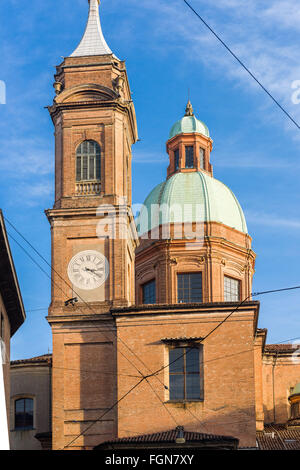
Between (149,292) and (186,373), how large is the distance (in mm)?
12295

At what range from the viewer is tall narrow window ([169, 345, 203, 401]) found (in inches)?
1727

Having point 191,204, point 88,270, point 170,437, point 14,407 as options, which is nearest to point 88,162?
point 88,270

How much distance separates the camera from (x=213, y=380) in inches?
1718

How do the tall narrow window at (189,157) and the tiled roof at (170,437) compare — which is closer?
the tiled roof at (170,437)

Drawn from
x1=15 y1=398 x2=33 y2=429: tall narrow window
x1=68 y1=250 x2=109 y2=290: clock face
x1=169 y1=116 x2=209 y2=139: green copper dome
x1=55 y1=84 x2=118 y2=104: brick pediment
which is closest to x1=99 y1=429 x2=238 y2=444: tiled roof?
x1=68 y1=250 x2=109 y2=290: clock face

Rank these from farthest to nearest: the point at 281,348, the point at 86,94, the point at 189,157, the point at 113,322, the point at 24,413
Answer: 1. the point at 189,157
2. the point at 281,348
3. the point at 24,413
4. the point at 86,94
5. the point at 113,322

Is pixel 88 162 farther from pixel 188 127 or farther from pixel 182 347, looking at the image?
pixel 188 127

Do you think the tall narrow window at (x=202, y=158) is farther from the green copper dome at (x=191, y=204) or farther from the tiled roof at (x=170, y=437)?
the tiled roof at (x=170, y=437)

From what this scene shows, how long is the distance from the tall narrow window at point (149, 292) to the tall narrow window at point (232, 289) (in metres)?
3.69

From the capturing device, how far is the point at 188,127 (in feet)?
201

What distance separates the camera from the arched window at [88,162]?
156 ft

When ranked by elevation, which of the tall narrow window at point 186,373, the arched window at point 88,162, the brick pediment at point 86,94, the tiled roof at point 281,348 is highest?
the brick pediment at point 86,94

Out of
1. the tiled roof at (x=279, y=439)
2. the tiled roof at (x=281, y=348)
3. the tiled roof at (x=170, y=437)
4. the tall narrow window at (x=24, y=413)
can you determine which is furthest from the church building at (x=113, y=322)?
the tall narrow window at (x=24, y=413)

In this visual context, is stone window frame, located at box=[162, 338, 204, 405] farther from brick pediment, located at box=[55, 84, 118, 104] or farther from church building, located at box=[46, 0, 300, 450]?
brick pediment, located at box=[55, 84, 118, 104]
